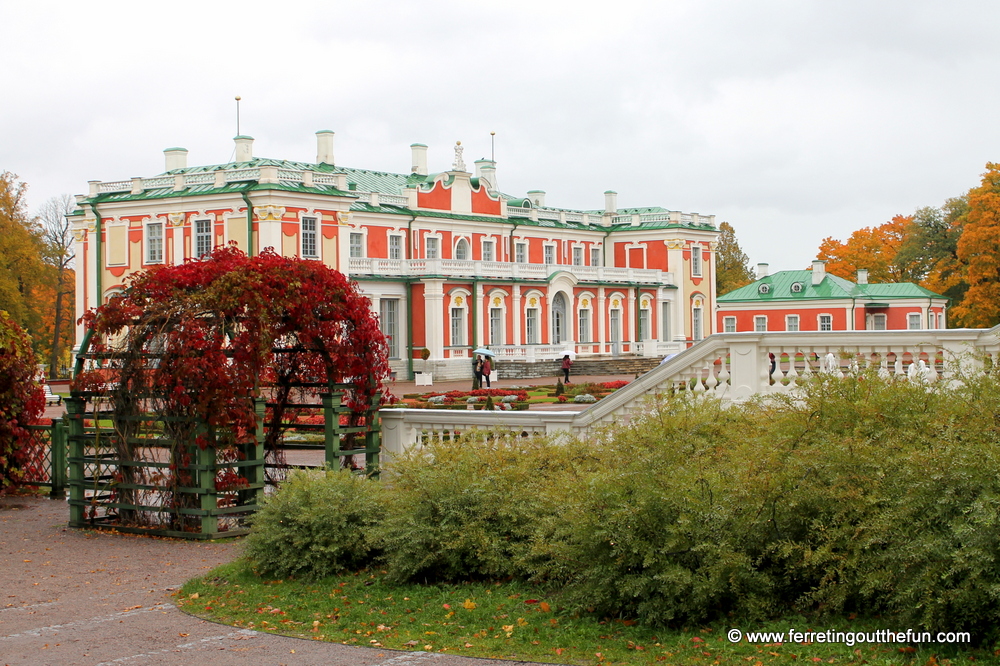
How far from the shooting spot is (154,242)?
4381 cm

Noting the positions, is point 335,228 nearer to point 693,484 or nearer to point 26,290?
point 26,290

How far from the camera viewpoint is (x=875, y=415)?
7199 millimetres

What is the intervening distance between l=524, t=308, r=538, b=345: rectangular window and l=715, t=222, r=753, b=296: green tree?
31445 millimetres

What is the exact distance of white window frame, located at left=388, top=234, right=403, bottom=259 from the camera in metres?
48.3

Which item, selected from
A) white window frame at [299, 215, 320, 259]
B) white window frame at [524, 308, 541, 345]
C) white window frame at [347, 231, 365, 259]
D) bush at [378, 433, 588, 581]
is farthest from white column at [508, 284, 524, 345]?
bush at [378, 433, 588, 581]

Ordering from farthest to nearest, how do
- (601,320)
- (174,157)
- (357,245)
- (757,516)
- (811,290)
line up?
(811,290), (601,320), (174,157), (357,245), (757,516)

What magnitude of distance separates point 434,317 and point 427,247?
607 centimetres

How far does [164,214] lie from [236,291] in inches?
1382

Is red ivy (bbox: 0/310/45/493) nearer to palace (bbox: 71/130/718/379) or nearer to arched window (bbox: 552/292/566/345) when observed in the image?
palace (bbox: 71/130/718/379)

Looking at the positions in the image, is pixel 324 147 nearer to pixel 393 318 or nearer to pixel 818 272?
pixel 393 318

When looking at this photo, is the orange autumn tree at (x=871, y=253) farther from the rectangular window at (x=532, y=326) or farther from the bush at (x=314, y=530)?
the bush at (x=314, y=530)

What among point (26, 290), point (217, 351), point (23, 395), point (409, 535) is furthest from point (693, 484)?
point (26, 290)

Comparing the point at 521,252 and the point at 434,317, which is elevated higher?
the point at 521,252

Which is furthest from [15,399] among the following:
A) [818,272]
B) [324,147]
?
[818,272]
